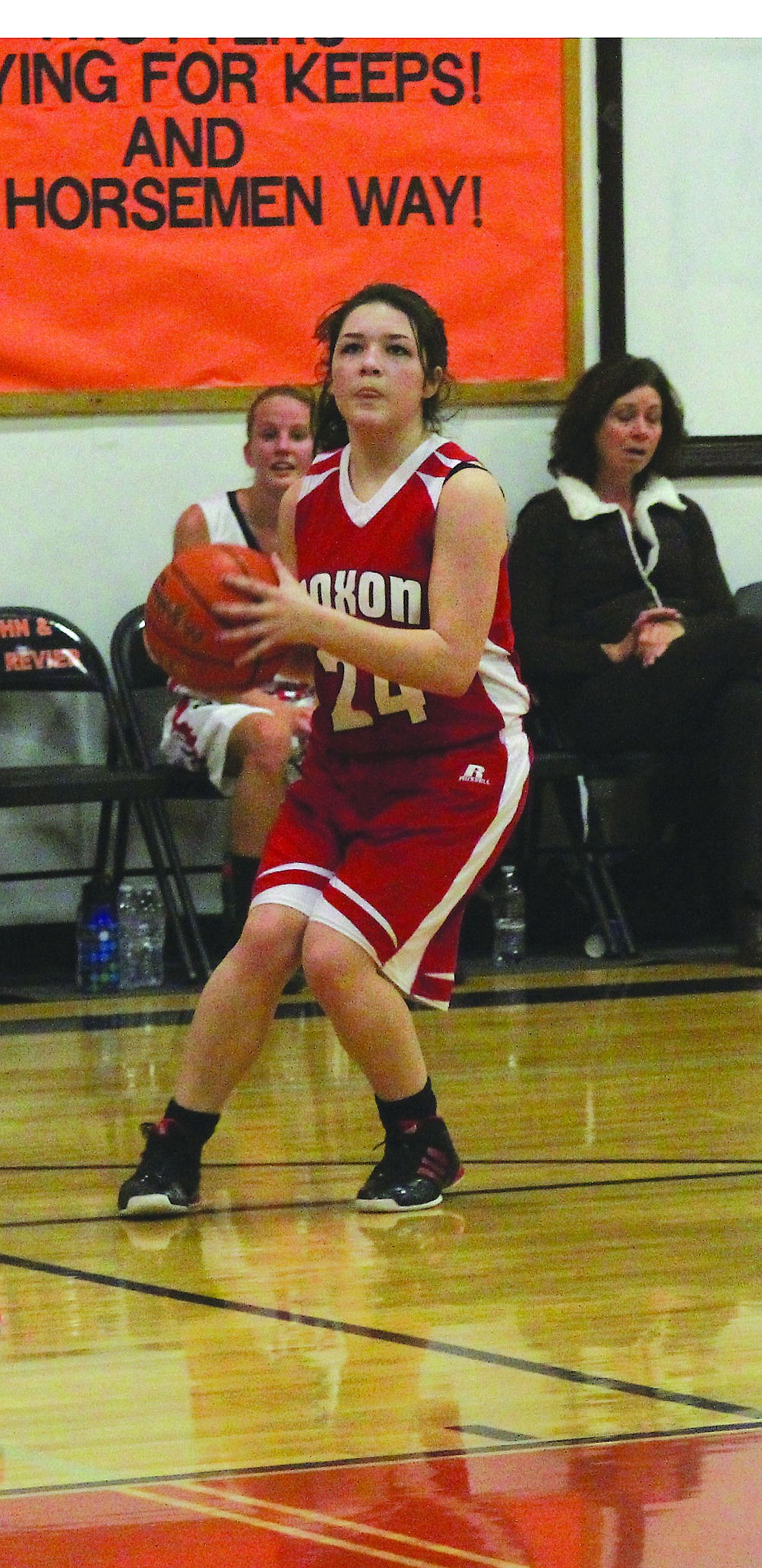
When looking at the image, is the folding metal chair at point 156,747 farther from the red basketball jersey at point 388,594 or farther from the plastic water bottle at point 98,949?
the red basketball jersey at point 388,594

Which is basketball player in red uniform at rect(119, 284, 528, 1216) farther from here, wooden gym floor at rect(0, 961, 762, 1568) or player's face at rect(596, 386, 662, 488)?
player's face at rect(596, 386, 662, 488)

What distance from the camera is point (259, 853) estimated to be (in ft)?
14.1

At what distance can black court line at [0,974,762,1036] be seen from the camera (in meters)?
4.07

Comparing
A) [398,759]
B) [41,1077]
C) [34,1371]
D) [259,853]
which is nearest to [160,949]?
[259,853]

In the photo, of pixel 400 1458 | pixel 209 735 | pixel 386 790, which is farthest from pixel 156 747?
pixel 400 1458

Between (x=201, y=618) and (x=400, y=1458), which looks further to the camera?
(x=201, y=618)

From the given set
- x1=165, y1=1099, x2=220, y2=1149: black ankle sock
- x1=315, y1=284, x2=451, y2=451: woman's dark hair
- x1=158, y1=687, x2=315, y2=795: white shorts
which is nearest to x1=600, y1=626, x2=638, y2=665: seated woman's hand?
x1=158, y1=687, x2=315, y2=795: white shorts

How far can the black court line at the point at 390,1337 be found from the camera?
192 centimetres

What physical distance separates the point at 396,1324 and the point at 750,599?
10.5 ft

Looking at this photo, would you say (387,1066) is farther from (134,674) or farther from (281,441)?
(134,674)

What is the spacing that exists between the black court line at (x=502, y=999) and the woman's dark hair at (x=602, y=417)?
1318 mm

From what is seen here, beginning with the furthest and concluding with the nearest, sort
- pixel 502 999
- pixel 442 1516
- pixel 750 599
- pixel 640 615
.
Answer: pixel 750 599 < pixel 640 615 < pixel 502 999 < pixel 442 1516

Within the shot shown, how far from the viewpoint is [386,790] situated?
8.98ft
